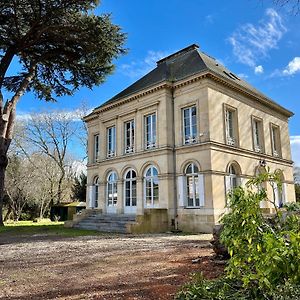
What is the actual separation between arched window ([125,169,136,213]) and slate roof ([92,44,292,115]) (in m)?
5.01

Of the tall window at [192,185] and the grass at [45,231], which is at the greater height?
the tall window at [192,185]

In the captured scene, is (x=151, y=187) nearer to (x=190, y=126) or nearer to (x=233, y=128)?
(x=190, y=126)

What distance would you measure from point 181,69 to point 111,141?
666 centimetres

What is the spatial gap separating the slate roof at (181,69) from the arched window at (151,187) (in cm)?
498

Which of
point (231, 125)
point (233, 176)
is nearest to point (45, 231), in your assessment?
point (233, 176)

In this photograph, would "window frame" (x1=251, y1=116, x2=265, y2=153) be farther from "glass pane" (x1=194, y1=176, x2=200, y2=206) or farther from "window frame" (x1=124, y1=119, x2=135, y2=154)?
"window frame" (x1=124, y1=119, x2=135, y2=154)

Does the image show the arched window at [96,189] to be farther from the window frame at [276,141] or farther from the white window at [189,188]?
the window frame at [276,141]

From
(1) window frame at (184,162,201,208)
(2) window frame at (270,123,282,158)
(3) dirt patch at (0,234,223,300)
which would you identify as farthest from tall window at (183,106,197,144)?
(3) dirt patch at (0,234,223,300)

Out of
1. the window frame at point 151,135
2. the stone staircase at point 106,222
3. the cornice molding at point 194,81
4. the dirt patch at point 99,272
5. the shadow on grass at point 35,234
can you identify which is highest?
the cornice molding at point 194,81

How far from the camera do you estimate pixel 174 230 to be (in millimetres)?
15672

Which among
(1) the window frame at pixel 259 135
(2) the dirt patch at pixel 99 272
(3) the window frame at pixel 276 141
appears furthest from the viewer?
(3) the window frame at pixel 276 141

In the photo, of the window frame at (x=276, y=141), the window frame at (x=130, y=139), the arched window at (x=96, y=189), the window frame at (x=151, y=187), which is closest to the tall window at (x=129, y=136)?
the window frame at (x=130, y=139)

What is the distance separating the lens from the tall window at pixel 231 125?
16.9 meters

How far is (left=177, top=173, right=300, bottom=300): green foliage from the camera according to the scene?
2.44 meters
